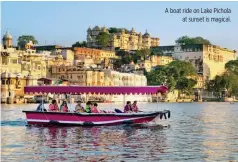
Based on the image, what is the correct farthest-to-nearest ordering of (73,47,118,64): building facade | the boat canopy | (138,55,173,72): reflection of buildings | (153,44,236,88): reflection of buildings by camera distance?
(153,44,236,88): reflection of buildings, (138,55,173,72): reflection of buildings, (73,47,118,64): building facade, the boat canopy

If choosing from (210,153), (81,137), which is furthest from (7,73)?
(210,153)

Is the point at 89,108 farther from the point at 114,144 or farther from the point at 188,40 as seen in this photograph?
the point at 188,40

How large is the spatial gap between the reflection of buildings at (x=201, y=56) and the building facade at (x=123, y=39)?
6.28 metres

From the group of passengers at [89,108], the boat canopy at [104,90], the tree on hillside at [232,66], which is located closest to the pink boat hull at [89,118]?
the group of passengers at [89,108]

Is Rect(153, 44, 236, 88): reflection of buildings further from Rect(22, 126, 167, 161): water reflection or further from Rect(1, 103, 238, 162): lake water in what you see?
Rect(1, 103, 238, 162): lake water

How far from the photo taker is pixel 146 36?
506ft

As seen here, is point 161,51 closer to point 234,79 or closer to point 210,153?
point 234,79

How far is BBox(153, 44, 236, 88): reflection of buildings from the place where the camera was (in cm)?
13412

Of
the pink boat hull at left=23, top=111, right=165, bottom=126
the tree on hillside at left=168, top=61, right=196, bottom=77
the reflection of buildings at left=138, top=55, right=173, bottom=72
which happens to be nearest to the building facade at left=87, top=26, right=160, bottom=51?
the reflection of buildings at left=138, top=55, right=173, bottom=72

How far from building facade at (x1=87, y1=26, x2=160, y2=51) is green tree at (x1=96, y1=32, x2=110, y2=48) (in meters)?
1.56

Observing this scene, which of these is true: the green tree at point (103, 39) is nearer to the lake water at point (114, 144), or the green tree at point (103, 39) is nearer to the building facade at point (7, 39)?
the building facade at point (7, 39)

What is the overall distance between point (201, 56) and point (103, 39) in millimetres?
23709

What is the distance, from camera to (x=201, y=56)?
133625 millimetres

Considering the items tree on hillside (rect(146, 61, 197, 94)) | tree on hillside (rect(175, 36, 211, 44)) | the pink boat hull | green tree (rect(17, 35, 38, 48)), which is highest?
tree on hillside (rect(175, 36, 211, 44))
